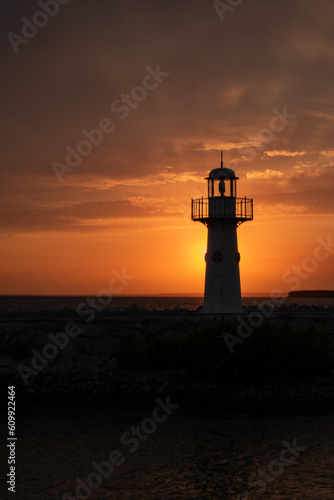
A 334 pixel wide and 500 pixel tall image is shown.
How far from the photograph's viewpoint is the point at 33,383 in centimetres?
2366

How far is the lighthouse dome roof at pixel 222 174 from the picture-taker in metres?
35.9

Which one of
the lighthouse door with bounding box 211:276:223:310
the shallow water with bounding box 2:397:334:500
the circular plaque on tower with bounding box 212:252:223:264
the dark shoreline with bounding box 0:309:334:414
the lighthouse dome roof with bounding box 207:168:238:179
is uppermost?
the lighthouse dome roof with bounding box 207:168:238:179

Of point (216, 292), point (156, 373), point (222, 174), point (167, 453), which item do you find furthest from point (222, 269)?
point (167, 453)

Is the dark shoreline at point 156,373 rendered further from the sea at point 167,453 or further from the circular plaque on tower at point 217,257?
the circular plaque on tower at point 217,257

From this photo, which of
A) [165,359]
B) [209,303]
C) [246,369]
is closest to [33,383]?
[165,359]

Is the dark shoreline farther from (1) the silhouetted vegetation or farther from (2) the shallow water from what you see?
(2) the shallow water

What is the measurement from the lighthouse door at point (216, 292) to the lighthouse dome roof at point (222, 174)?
616 centimetres

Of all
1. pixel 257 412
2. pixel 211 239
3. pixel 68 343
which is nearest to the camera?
pixel 257 412

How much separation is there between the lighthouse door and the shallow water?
14.9m

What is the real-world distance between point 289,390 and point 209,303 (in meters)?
13.0

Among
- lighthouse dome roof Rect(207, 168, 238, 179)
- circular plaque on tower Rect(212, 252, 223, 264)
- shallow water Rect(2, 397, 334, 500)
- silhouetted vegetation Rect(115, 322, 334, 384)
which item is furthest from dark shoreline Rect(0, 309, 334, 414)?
lighthouse dome roof Rect(207, 168, 238, 179)

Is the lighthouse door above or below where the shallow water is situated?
above

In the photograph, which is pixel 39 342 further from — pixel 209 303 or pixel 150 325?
pixel 209 303

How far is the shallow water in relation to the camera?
13852 millimetres
